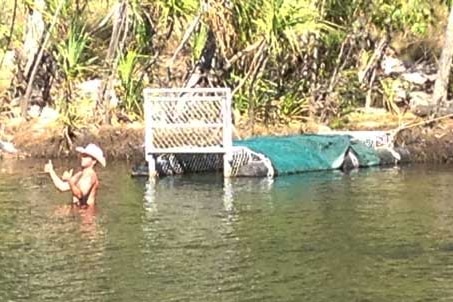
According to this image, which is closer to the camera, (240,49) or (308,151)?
(308,151)

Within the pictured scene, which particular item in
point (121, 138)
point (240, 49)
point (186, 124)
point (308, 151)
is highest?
point (240, 49)

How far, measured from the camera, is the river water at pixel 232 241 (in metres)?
11.4

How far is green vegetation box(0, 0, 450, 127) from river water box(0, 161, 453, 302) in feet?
15.2

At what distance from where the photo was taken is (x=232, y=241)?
1396cm

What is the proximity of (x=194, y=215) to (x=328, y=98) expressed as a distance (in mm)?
10587

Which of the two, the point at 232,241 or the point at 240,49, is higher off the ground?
the point at 240,49

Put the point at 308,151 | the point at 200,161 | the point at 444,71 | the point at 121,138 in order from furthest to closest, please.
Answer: the point at 444,71 < the point at 121,138 < the point at 308,151 < the point at 200,161

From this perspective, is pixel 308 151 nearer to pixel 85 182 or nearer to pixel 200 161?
pixel 200 161

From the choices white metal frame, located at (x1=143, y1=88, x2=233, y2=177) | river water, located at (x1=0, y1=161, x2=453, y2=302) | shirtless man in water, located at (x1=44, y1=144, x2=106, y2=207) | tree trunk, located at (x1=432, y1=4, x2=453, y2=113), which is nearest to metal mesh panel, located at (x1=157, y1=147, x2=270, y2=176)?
white metal frame, located at (x1=143, y1=88, x2=233, y2=177)

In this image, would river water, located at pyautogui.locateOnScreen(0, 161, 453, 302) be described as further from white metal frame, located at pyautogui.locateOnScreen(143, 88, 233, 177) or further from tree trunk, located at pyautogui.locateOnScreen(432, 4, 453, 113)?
tree trunk, located at pyautogui.locateOnScreen(432, 4, 453, 113)

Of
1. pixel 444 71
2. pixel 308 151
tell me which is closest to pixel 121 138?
pixel 308 151

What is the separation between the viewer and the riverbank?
76.7 feet

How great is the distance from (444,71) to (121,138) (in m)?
6.61

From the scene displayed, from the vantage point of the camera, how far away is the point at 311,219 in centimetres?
1572
